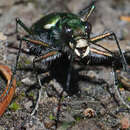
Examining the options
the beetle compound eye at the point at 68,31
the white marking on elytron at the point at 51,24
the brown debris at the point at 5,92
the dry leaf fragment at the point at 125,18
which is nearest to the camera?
the brown debris at the point at 5,92

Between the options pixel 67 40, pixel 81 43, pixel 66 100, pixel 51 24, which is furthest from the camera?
pixel 51 24

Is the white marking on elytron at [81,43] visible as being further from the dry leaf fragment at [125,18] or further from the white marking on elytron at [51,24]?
the dry leaf fragment at [125,18]

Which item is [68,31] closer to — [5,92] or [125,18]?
[5,92]

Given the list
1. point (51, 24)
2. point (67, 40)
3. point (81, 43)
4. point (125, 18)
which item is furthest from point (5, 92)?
point (125, 18)

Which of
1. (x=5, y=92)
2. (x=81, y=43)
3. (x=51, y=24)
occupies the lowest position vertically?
(x=5, y=92)

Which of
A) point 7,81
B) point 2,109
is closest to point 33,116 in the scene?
point 2,109

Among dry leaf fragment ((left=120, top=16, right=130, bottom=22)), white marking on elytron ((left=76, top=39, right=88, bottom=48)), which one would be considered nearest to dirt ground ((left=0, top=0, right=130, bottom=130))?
dry leaf fragment ((left=120, top=16, right=130, bottom=22))

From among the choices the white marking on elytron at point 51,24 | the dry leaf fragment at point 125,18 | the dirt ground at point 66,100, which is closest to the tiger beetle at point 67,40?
the white marking on elytron at point 51,24

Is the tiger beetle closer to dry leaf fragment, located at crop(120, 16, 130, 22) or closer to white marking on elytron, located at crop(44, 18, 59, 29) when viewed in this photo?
white marking on elytron, located at crop(44, 18, 59, 29)

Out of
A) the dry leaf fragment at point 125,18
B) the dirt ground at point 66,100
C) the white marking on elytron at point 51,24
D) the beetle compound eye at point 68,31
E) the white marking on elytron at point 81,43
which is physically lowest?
the dirt ground at point 66,100
